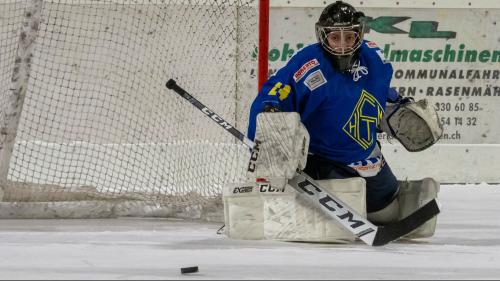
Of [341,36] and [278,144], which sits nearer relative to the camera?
[278,144]

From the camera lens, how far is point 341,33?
15.1ft

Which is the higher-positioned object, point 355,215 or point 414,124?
point 414,124

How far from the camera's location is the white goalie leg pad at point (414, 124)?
485cm

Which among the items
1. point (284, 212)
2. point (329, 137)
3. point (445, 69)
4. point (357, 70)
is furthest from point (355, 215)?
point (445, 69)

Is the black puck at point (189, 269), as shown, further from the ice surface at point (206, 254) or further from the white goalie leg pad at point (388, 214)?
the white goalie leg pad at point (388, 214)

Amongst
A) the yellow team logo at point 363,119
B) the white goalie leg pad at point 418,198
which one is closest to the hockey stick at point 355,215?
the white goalie leg pad at point 418,198

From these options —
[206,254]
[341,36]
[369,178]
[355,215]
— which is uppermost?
[341,36]

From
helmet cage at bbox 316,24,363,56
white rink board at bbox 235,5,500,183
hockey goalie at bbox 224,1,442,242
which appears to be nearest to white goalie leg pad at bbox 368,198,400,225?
hockey goalie at bbox 224,1,442,242

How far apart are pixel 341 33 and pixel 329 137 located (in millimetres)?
431

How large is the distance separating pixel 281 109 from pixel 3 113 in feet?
5.57

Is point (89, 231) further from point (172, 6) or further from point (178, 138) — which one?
point (172, 6)

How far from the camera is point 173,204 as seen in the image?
564 centimetres

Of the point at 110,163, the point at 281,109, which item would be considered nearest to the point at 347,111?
the point at 281,109

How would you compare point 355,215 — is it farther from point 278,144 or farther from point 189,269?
point 189,269
